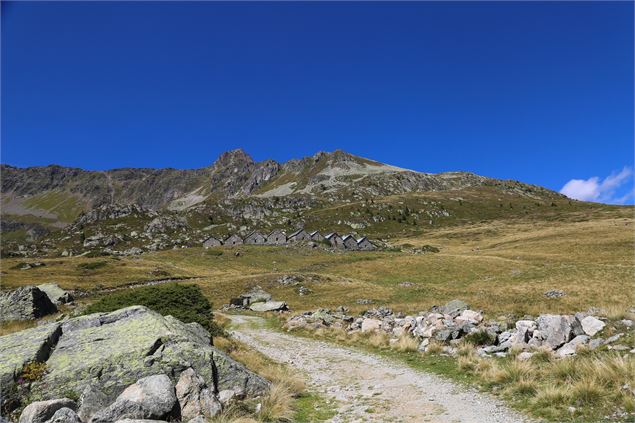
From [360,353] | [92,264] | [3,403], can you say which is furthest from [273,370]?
[92,264]

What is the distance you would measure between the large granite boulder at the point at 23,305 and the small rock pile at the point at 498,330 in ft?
84.6

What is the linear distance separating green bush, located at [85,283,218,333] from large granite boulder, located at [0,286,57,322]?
8292 millimetres

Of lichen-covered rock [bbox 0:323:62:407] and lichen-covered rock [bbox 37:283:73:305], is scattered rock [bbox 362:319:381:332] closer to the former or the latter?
lichen-covered rock [bbox 0:323:62:407]

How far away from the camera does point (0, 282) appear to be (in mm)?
68250

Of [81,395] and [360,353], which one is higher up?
[81,395]

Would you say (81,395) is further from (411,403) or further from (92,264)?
(92,264)

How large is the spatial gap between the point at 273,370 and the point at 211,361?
172 inches

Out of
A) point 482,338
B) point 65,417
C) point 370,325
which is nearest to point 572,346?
point 482,338

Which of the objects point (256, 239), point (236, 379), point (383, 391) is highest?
point (256, 239)

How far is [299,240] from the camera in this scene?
465 ft

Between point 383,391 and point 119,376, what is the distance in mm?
8380

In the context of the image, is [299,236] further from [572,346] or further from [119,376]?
[119,376]

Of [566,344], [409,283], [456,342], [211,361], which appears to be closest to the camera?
[211,361]

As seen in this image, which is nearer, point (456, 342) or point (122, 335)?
point (122, 335)
